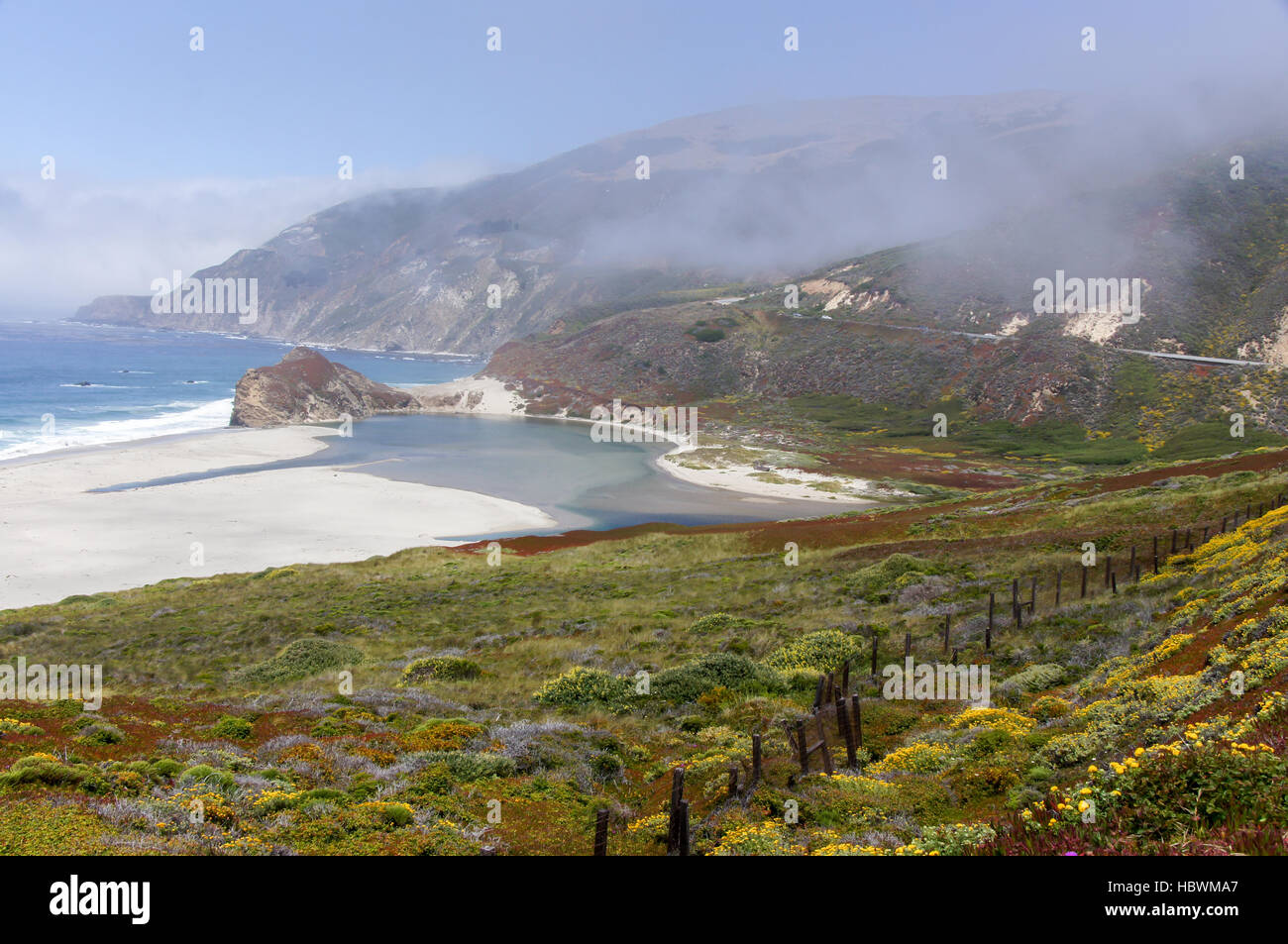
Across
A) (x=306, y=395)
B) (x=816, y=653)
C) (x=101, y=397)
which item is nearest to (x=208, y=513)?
(x=816, y=653)

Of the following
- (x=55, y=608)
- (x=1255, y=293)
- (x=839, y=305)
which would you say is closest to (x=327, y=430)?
(x=55, y=608)

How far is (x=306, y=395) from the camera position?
4769 inches

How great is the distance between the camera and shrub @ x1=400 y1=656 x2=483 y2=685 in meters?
21.0

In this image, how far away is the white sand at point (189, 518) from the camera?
44000mm

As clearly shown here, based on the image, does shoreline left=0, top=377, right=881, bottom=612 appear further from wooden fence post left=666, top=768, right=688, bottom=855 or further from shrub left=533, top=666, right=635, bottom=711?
wooden fence post left=666, top=768, right=688, bottom=855

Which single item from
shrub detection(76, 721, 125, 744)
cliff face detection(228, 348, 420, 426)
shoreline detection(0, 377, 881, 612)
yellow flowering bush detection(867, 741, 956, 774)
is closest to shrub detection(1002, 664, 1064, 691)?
yellow flowering bush detection(867, 741, 956, 774)

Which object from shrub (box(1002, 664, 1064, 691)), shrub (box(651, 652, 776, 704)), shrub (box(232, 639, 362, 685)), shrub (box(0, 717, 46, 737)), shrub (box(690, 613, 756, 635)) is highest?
shrub (box(0, 717, 46, 737))

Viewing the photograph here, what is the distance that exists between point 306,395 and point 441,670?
113820mm

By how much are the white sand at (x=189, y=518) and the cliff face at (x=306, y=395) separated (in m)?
28.6

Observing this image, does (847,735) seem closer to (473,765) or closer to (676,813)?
(676,813)

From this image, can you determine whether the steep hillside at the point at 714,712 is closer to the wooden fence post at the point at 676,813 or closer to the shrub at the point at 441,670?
the shrub at the point at 441,670

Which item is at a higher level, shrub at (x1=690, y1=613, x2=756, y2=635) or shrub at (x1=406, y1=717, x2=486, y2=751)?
shrub at (x1=406, y1=717, x2=486, y2=751)

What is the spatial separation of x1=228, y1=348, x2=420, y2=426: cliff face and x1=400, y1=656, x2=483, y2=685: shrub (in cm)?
10173
